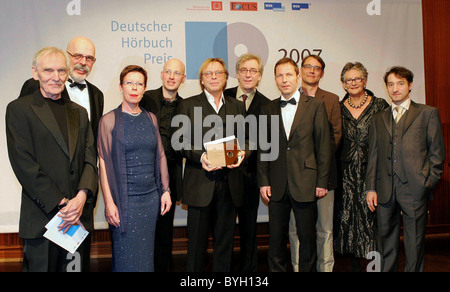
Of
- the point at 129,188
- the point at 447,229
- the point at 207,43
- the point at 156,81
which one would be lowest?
the point at 447,229

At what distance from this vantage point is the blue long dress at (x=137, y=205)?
3.41 meters

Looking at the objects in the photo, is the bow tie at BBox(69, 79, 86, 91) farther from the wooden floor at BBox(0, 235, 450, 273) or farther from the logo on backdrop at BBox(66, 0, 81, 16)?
the wooden floor at BBox(0, 235, 450, 273)

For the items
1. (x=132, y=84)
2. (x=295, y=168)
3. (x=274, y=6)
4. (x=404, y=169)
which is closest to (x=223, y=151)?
(x=295, y=168)

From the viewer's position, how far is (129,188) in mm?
3424

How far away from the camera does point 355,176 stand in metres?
4.28

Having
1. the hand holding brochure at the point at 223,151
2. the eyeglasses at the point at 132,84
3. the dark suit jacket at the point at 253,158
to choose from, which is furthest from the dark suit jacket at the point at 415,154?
the eyeglasses at the point at 132,84

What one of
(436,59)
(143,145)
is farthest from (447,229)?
(143,145)

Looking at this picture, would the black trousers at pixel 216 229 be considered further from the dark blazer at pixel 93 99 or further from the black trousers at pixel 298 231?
the dark blazer at pixel 93 99

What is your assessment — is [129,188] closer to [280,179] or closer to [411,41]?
[280,179]

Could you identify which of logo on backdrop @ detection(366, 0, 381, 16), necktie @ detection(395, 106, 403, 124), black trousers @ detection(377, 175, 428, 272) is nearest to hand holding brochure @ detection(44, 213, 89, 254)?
black trousers @ detection(377, 175, 428, 272)

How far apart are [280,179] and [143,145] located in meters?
1.17

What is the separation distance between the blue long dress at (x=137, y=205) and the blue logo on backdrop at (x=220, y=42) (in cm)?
223
